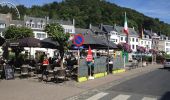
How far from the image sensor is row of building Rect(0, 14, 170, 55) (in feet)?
300

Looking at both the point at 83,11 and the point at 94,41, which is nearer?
the point at 94,41

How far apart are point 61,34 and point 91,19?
370ft

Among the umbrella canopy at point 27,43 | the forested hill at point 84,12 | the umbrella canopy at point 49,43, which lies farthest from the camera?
the forested hill at point 84,12

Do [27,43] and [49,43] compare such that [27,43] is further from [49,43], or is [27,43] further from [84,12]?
[84,12]

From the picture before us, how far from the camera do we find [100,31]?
11081 cm

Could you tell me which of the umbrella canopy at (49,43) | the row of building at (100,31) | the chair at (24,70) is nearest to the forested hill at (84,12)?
the row of building at (100,31)

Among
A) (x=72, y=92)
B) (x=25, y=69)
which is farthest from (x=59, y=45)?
(x=72, y=92)

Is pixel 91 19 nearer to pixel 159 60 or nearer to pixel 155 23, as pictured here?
pixel 155 23

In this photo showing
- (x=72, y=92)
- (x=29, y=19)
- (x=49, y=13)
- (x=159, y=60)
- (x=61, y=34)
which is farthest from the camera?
(x=49, y=13)

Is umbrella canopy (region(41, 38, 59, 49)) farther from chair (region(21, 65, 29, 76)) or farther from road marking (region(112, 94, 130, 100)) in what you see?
road marking (region(112, 94, 130, 100))

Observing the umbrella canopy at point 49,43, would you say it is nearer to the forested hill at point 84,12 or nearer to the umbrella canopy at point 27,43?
the umbrella canopy at point 27,43

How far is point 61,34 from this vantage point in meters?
24.8

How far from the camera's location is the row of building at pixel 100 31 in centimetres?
9150

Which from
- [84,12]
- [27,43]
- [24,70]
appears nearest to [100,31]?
[84,12]
